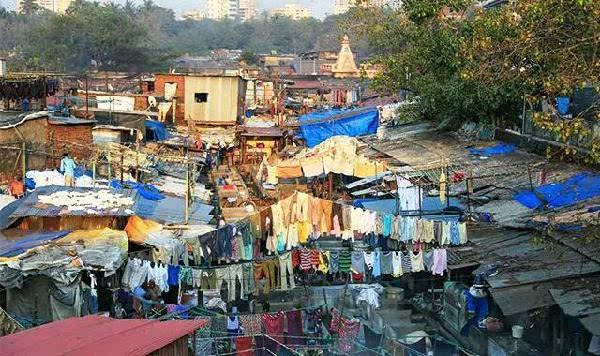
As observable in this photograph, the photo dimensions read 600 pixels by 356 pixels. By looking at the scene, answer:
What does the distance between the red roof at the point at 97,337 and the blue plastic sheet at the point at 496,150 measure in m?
11.8

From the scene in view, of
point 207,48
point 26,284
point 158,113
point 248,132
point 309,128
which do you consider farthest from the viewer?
point 207,48

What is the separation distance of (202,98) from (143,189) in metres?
19.9

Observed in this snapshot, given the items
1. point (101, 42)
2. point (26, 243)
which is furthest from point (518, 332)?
point (101, 42)

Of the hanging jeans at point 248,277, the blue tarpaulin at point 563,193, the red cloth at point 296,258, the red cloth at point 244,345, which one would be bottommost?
the red cloth at point 244,345

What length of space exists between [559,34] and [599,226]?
101 inches

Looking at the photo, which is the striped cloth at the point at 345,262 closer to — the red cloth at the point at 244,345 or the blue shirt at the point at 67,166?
the red cloth at the point at 244,345

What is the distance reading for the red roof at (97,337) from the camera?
7.27 meters

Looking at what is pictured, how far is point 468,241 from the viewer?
1283 centimetres

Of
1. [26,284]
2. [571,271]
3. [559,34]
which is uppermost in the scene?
[559,34]

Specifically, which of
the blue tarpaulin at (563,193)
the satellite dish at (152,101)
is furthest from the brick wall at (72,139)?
the satellite dish at (152,101)

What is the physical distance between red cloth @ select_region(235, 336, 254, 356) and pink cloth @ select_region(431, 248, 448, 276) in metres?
3.12

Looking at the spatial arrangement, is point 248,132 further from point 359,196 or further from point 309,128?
point 359,196

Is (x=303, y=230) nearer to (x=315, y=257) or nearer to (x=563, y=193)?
(x=315, y=257)

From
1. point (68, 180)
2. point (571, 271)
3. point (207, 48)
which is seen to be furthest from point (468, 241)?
point (207, 48)
